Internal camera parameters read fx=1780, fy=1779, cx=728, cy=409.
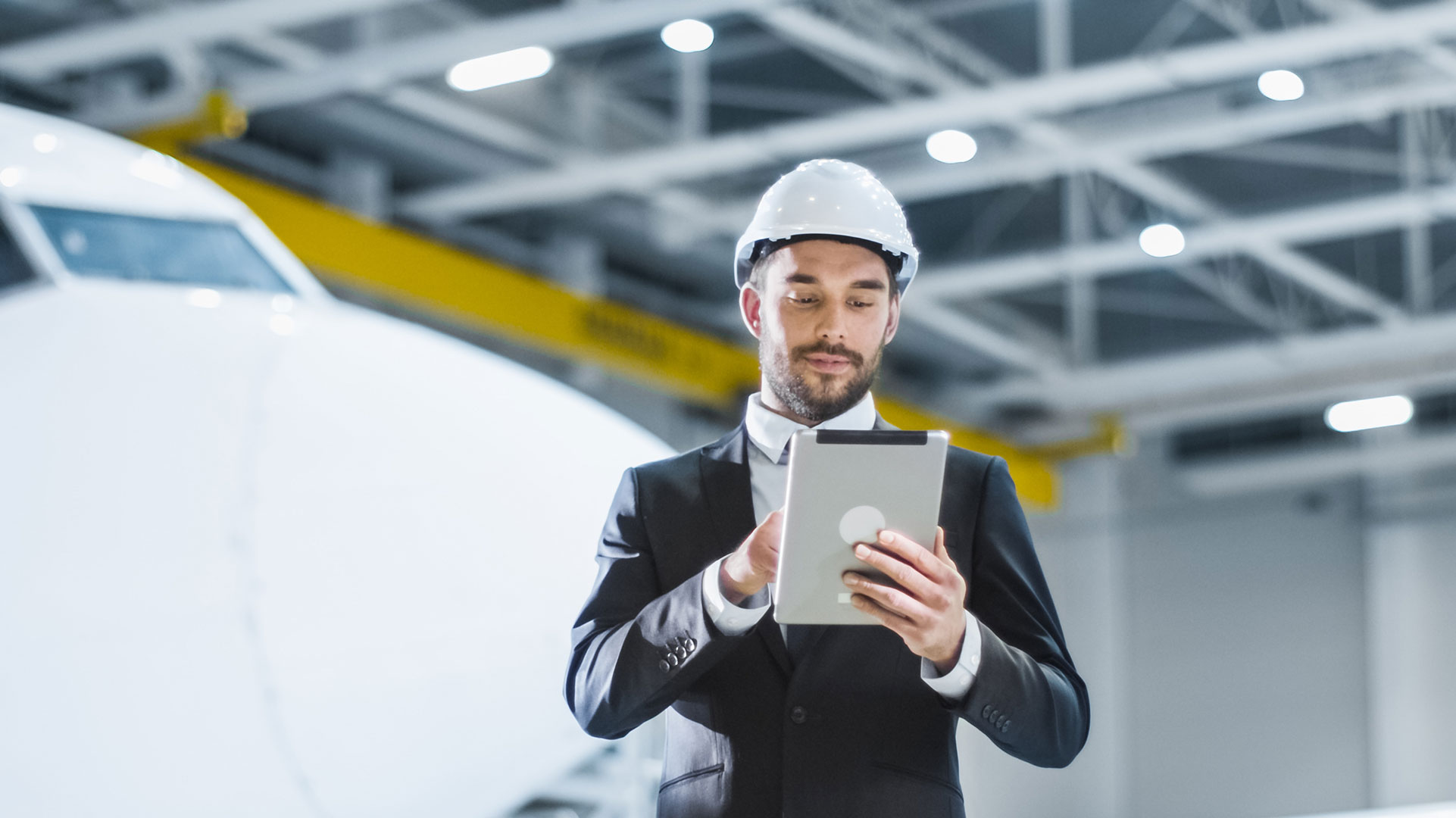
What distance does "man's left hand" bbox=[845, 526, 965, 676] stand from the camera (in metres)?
2.22

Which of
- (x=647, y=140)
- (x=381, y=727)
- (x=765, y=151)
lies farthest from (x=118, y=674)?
(x=647, y=140)

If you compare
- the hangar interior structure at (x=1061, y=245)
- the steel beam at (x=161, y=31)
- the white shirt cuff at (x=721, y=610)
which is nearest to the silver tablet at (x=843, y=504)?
the white shirt cuff at (x=721, y=610)

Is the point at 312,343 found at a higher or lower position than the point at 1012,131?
lower

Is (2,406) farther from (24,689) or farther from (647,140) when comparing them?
(647,140)

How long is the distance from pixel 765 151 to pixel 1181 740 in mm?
17144

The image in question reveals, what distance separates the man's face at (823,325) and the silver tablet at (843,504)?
1.13 feet

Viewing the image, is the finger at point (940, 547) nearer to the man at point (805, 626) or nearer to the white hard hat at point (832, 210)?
the man at point (805, 626)

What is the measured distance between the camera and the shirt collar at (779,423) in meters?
2.64

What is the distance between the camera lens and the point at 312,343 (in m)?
4.68

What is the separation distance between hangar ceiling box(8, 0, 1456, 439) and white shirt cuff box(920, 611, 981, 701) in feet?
36.5

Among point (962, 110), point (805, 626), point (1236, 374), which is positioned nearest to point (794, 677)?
point (805, 626)

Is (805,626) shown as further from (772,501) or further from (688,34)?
(688,34)

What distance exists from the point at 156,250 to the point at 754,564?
3291mm

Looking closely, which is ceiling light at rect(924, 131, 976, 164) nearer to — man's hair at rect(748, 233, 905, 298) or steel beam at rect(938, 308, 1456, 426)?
steel beam at rect(938, 308, 1456, 426)
